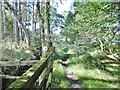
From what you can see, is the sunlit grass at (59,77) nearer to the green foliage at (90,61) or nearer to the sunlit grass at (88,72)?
the sunlit grass at (88,72)

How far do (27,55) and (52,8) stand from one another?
0.87 metres

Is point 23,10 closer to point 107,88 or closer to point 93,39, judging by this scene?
point 93,39

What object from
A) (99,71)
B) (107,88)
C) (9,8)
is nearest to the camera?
(107,88)

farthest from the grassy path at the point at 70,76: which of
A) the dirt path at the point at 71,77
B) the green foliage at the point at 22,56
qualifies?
the green foliage at the point at 22,56

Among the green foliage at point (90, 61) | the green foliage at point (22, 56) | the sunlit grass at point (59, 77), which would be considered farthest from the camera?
the green foliage at point (22, 56)

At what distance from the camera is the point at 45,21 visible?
3.14m

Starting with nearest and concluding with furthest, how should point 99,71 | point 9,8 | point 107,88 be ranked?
point 107,88, point 99,71, point 9,8

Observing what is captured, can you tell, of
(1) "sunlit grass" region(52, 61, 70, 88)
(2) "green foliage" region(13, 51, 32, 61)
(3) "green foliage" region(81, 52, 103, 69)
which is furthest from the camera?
(2) "green foliage" region(13, 51, 32, 61)

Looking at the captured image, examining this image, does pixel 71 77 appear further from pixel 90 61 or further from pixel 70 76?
Answer: pixel 90 61

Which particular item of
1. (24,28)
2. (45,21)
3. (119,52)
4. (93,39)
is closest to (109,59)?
(119,52)

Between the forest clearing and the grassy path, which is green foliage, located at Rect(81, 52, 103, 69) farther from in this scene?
the grassy path

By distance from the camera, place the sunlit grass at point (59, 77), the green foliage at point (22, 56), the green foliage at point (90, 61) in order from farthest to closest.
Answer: the green foliage at point (22, 56), the green foliage at point (90, 61), the sunlit grass at point (59, 77)

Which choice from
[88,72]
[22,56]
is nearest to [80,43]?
[88,72]

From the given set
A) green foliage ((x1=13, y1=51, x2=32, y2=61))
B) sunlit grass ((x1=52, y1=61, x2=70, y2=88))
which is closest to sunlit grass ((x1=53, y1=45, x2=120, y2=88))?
sunlit grass ((x1=52, y1=61, x2=70, y2=88))
